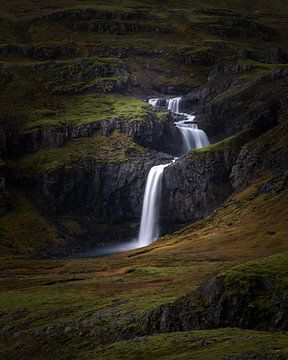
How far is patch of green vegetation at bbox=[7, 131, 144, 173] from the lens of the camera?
118 metres

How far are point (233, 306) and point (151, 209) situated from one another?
252 ft

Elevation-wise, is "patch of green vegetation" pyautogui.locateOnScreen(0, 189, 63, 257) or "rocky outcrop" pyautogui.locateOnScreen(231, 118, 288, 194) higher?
"rocky outcrop" pyautogui.locateOnScreen(231, 118, 288, 194)

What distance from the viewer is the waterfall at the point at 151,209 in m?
108

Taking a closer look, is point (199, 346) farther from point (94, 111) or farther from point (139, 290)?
point (94, 111)

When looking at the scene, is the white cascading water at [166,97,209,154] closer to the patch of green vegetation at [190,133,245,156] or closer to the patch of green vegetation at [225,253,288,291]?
the patch of green vegetation at [190,133,245,156]

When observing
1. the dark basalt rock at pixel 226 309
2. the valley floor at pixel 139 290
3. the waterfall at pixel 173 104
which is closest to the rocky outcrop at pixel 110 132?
the waterfall at pixel 173 104

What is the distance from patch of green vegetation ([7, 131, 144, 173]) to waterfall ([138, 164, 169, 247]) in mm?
9868

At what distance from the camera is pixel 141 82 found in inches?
6727

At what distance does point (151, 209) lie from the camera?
110m

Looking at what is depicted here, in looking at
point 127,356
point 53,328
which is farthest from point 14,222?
point 127,356

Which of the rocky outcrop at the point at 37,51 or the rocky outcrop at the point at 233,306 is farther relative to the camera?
the rocky outcrop at the point at 37,51

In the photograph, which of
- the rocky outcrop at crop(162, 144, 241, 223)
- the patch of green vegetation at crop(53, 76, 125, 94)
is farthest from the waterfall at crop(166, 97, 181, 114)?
the rocky outcrop at crop(162, 144, 241, 223)

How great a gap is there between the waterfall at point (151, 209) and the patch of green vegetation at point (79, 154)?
9868 millimetres

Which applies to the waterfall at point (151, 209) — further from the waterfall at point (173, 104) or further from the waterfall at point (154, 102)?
the waterfall at point (154, 102)
